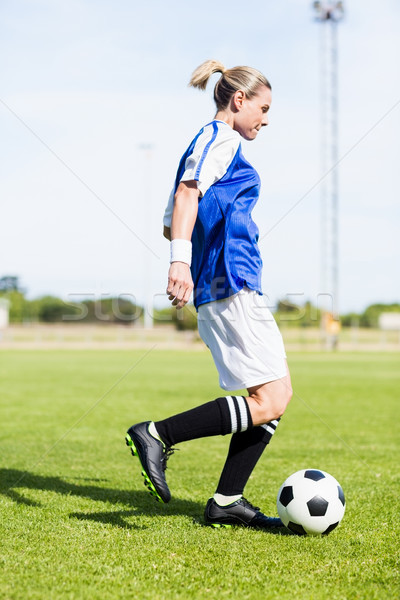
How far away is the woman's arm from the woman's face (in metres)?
0.57

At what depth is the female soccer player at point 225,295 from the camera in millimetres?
3066

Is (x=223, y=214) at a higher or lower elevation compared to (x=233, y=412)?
higher

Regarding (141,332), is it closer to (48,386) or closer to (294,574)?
(48,386)

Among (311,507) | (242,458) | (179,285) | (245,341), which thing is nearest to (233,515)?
(242,458)

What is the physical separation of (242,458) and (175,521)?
1.69ft

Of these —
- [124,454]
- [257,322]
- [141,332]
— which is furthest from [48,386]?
[141,332]

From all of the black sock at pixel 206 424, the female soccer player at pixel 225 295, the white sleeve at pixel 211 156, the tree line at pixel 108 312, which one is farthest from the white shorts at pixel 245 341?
the tree line at pixel 108 312

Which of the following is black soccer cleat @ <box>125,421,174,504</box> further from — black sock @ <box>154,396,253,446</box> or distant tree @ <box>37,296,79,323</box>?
distant tree @ <box>37,296,79,323</box>

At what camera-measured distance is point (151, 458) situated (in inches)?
119

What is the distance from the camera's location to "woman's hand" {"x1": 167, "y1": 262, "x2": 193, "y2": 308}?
2.92 m

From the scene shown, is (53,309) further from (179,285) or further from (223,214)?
(179,285)

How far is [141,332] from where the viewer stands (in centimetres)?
4916

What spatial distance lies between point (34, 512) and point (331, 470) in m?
2.67

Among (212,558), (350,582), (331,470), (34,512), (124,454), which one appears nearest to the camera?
(350,582)
